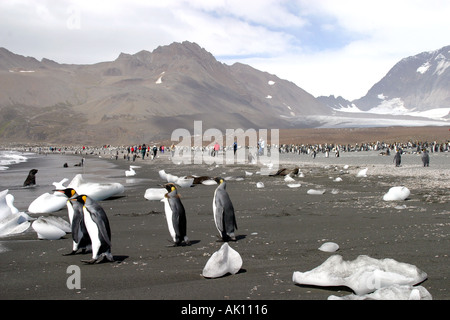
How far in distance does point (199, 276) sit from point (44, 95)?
Result: 192m

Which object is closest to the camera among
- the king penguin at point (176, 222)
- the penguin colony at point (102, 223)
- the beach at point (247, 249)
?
the beach at point (247, 249)

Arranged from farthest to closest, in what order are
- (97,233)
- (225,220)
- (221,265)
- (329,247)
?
(225,220)
(329,247)
(97,233)
(221,265)

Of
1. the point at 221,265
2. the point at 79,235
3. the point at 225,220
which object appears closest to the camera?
the point at 221,265

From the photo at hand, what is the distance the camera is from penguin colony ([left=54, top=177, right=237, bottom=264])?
5.61 m

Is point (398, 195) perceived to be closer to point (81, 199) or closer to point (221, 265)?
point (221, 265)

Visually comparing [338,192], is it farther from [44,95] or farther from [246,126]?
[44,95]

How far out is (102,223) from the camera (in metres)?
5.68

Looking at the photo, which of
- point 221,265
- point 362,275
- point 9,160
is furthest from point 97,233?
point 9,160

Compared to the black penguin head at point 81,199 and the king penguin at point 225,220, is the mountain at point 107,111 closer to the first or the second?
the king penguin at point 225,220

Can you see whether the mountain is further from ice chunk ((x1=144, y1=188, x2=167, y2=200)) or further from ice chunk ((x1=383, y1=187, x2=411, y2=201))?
ice chunk ((x1=383, y1=187, x2=411, y2=201))

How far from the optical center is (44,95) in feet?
597

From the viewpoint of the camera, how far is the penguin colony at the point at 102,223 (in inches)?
221

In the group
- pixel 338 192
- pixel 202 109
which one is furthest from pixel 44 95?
pixel 338 192

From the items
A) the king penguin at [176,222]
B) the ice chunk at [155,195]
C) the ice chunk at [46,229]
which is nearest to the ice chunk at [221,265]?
the king penguin at [176,222]
